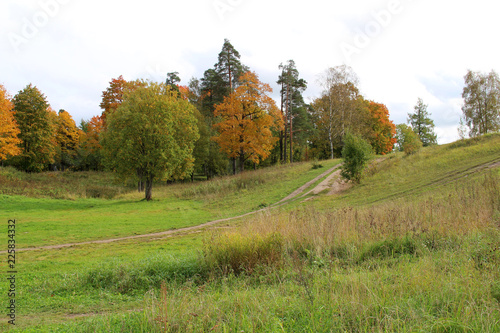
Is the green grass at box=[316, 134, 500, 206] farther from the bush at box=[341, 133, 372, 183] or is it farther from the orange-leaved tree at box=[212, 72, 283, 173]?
the orange-leaved tree at box=[212, 72, 283, 173]

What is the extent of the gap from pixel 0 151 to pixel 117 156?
613 inches

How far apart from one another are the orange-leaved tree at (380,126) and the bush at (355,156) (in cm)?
Answer: 3453

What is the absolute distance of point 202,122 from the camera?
151 ft

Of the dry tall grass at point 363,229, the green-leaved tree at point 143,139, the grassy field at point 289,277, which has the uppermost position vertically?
the green-leaved tree at point 143,139

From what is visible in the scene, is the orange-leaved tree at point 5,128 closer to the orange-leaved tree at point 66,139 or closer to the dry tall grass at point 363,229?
the orange-leaved tree at point 66,139

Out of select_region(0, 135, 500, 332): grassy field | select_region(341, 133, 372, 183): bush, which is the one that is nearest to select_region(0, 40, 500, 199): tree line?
select_region(341, 133, 372, 183): bush

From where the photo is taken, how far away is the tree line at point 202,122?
29.1 metres

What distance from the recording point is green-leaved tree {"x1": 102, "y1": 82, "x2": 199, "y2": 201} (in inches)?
1117

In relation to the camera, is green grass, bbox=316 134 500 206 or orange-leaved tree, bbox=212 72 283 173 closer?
green grass, bbox=316 134 500 206

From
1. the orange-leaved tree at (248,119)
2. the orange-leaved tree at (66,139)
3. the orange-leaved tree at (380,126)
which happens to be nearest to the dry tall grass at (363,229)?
the orange-leaved tree at (248,119)

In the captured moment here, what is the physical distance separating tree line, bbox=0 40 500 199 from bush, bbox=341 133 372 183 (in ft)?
37.9

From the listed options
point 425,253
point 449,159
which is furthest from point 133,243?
point 449,159

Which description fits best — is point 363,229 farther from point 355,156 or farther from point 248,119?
point 248,119

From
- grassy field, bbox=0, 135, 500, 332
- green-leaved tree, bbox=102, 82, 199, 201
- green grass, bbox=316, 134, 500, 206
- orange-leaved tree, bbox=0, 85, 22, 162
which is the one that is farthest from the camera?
orange-leaved tree, bbox=0, 85, 22, 162
